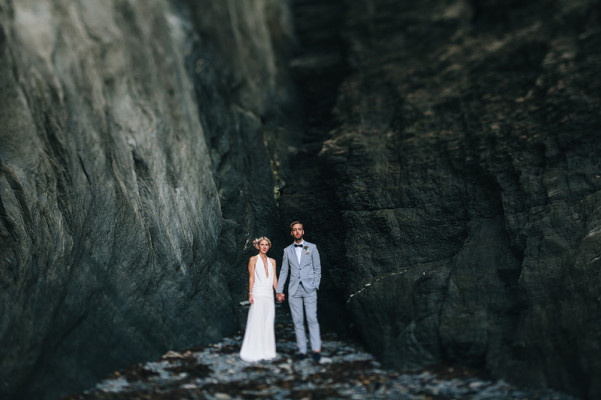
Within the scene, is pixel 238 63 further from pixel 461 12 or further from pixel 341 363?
pixel 341 363

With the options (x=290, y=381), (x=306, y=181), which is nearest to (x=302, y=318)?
(x=290, y=381)

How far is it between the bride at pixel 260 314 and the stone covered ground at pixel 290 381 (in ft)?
0.85

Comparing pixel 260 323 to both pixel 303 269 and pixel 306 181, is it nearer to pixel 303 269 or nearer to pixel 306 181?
pixel 303 269

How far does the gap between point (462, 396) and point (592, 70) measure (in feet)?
27.3

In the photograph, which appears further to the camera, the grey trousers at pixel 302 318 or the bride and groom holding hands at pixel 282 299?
the bride and groom holding hands at pixel 282 299

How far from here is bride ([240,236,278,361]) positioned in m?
9.72

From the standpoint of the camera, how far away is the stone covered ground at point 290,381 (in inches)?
299

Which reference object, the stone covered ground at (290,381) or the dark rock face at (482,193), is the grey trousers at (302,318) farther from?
the dark rock face at (482,193)

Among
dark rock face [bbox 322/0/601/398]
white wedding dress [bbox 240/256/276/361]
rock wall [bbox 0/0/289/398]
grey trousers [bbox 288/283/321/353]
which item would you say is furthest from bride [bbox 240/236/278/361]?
dark rock face [bbox 322/0/601/398]

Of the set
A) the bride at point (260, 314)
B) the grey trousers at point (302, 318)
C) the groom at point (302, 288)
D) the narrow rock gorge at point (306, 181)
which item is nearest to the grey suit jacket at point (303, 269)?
the groom at point (302, 288)

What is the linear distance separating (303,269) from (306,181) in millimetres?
4187

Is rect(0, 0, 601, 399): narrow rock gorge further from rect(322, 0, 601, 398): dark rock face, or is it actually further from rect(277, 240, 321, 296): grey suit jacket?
rect(277, 240, 321, 296): grey suit jacket

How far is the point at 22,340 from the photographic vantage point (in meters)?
7.31

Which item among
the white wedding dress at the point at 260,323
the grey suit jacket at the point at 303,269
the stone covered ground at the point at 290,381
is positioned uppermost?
the grey suit jacket at the point at 303,269
